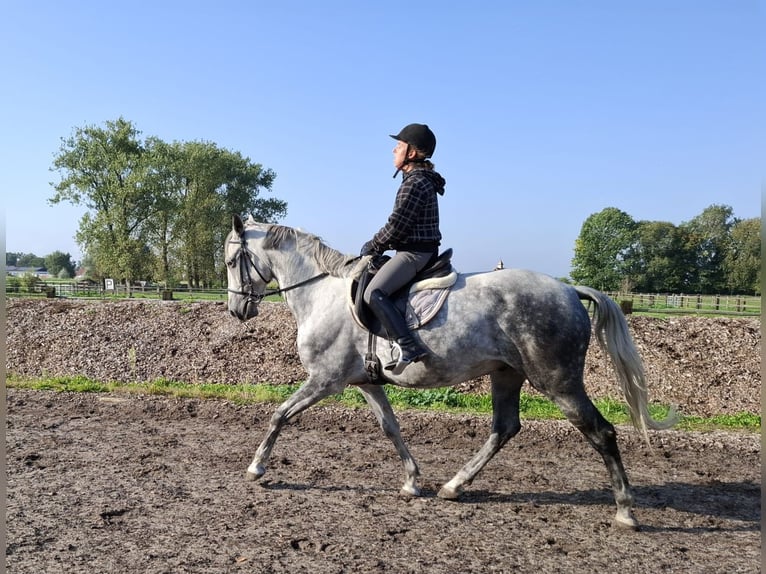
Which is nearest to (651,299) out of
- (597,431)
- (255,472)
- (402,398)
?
(402,398)

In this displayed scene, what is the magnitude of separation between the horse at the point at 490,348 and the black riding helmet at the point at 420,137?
120cm

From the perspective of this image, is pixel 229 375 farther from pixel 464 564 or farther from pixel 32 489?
pixel 464 564

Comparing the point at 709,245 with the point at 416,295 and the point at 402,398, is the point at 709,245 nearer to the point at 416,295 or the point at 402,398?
the point at 402,398

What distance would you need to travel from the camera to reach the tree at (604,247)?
57.8m

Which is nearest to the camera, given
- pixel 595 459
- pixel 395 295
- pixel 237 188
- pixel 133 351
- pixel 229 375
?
pixel 395 295

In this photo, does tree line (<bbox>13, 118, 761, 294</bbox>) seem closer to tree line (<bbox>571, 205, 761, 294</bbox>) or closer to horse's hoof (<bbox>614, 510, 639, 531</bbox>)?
tree line (<bbox>571, 205, 761, 294</bbox>)

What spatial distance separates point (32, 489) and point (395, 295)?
4.10 meters

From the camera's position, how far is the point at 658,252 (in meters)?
57.1

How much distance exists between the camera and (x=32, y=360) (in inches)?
517

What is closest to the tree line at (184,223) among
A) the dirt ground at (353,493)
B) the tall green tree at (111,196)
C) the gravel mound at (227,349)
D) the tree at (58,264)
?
the tall green tree at (111,196)

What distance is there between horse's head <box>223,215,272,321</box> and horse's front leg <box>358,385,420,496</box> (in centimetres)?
156

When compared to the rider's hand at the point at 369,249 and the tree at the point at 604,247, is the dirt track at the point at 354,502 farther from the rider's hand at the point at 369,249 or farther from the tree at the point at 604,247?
the tree at the point at 604,247

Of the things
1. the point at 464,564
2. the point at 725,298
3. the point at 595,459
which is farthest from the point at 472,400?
the point at 725,298

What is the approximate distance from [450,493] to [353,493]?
0.97 m
